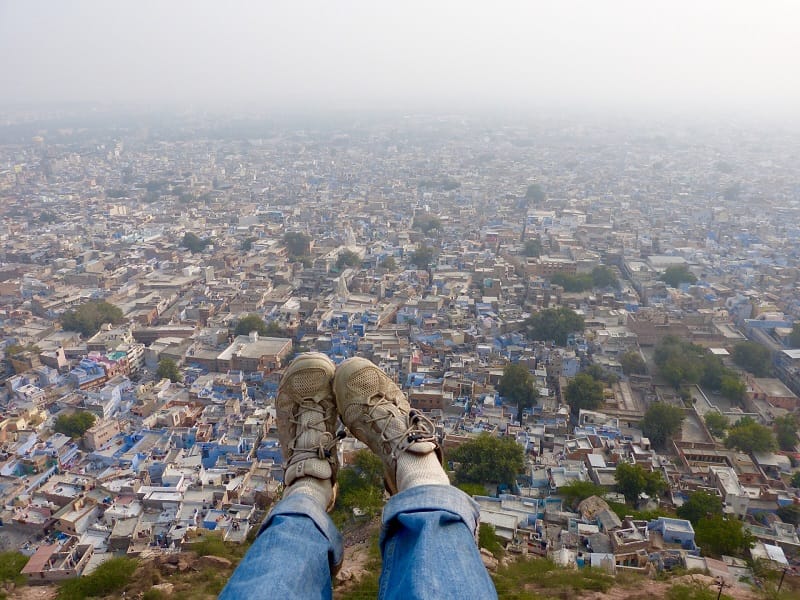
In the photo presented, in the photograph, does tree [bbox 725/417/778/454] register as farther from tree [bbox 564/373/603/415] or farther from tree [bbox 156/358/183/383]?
tree [bbox 156/358/183/383]

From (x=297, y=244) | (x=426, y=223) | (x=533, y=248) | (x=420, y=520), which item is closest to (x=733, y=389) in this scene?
(x=533, y=248)

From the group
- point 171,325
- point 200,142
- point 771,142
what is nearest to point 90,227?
point 171,325

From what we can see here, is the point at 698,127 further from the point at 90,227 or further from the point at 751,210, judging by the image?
the point at 90,227

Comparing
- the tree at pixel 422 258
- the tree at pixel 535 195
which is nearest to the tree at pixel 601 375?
the tree at pixel 422 258

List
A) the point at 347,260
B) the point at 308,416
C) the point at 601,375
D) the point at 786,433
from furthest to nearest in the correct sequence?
the point at 347,260, the point at 601,375, the point at 786,433, the point at 308,416

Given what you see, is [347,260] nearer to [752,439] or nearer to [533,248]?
[533,248]

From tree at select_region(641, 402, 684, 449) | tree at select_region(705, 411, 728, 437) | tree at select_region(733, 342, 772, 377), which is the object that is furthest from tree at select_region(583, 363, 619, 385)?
tree at select_region(733, 342, 772, 377)

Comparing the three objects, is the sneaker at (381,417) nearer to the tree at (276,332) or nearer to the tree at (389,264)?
the tree at (276,332)
